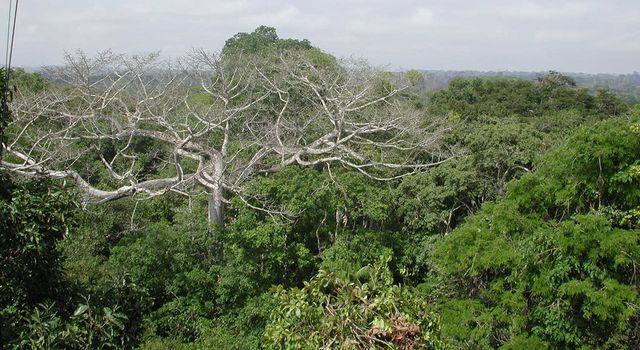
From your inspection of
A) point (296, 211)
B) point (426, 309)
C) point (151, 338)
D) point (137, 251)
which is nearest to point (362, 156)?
point (296, 211)

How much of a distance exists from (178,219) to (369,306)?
25.0 ft

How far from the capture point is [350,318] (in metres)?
3.92

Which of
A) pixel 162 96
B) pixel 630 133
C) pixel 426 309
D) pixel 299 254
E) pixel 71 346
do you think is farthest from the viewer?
pixel 162 96

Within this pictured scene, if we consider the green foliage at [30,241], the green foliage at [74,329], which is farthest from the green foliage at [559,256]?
the green foliage at [30,241]

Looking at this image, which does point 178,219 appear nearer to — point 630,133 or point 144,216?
point 144,216

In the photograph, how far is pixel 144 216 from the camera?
13.2 meters

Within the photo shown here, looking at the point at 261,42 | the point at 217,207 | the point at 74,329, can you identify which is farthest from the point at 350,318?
the point at 261,42

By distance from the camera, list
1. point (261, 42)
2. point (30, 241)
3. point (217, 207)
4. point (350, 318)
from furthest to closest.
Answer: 1. point (261, 42)
2. point (217, 207)
3. point (350, 318)
4. point (30, 241)

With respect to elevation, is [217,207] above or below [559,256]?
below

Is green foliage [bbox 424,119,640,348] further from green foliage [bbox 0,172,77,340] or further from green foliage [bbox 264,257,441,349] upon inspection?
green foliage [bbox 0,172,77,340]

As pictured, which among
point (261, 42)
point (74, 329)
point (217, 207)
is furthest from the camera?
point (261, 42)

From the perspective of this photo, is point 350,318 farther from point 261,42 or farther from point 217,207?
point 261,42

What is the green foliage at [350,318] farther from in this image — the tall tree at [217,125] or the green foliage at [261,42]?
the green foliage at [261,42]

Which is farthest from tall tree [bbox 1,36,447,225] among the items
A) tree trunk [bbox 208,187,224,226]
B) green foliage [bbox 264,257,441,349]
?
green foliage [bbox 264,257,441,349]
